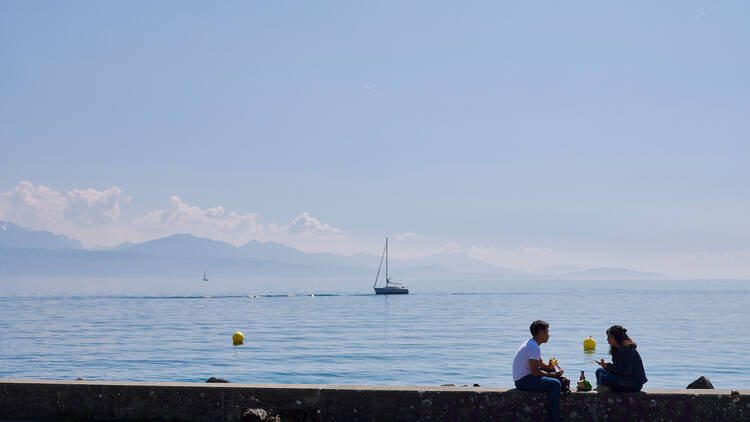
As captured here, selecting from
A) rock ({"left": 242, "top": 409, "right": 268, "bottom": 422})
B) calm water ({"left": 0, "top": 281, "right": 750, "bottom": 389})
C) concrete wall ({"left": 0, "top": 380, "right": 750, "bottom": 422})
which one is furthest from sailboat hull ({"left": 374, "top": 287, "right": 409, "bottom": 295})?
rock ({"left": 242, "top": 409, "right": 268, "bottom": 422})

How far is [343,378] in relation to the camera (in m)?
34.5

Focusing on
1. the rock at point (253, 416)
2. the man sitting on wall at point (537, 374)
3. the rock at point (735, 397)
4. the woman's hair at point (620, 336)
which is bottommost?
the rock at point (253, 416)

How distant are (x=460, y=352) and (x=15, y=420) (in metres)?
38.4

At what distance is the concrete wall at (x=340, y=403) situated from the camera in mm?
9570

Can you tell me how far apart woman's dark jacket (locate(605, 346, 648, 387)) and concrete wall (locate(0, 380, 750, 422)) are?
0.24m

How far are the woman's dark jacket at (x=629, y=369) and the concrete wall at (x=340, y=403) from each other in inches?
9.5

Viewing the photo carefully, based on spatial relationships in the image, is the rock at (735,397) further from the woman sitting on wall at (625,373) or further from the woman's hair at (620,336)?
the woman's hair at (620,336)

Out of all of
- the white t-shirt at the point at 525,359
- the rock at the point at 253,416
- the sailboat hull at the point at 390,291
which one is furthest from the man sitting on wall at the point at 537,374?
the sailboat hull at the point at 390,291

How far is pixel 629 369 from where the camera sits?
984 cm

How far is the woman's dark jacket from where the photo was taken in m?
9.84

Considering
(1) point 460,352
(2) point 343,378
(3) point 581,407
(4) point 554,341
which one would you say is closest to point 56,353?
(2) point 343,378

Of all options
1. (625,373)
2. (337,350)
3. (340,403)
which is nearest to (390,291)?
(337,350)

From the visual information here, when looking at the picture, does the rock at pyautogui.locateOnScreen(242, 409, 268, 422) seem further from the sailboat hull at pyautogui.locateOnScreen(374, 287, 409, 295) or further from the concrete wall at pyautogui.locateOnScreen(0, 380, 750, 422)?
the sailboat hull at pyautogui.locateOnScreen(374, 287, 409, 295)

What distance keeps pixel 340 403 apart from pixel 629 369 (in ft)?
12.3
